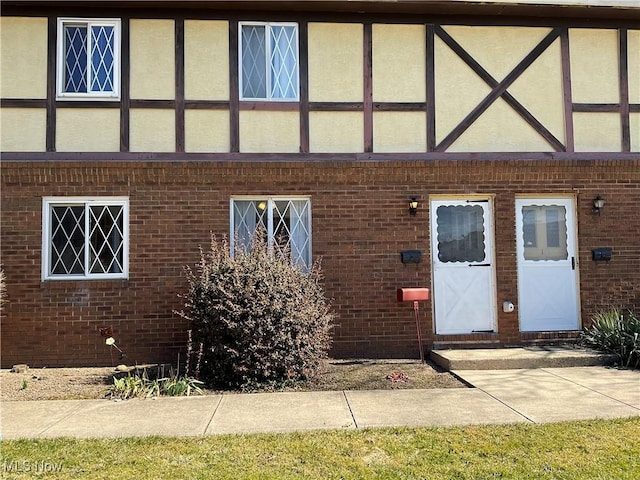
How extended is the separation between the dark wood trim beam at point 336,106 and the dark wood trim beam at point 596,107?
3571mm

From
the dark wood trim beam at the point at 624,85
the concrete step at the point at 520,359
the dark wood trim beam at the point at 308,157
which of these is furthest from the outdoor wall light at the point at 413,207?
the dark wood trim beam at the point at 624,85

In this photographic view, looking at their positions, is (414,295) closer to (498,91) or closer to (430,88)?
(430,88)

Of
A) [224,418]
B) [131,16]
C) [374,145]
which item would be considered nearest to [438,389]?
[224,418]

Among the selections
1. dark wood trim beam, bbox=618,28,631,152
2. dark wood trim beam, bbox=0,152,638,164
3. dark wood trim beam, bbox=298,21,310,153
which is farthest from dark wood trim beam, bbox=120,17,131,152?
dark wood trim beam, bbox=618,28,631,152

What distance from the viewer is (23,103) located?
25.5 ft

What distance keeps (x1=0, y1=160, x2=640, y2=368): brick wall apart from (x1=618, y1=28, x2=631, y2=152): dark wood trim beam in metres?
0.47

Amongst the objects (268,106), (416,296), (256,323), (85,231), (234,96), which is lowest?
(256,323)

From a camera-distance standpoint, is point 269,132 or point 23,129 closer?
point 23,129

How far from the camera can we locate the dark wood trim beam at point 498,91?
27.0 feet

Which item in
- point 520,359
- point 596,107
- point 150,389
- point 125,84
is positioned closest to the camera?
→ point 150,389

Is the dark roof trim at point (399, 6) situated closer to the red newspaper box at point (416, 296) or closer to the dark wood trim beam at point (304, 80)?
the dark wood trim beam at point (304, 80)

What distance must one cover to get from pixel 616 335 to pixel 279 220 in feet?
17.3

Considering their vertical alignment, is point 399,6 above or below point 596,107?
above

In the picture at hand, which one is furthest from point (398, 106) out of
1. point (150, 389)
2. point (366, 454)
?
point (366, 454)
